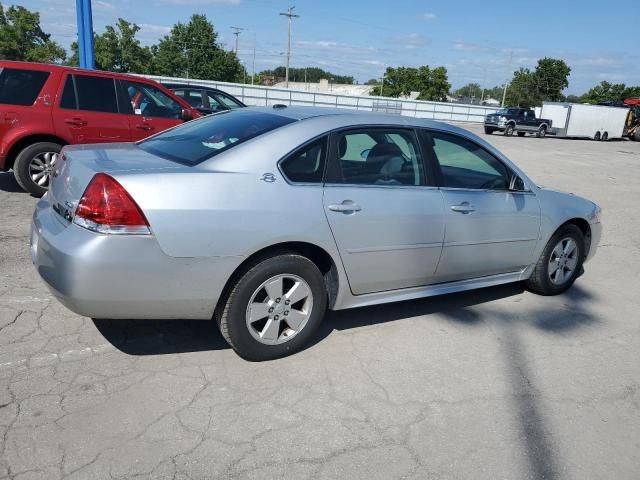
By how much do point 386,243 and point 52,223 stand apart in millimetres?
2064

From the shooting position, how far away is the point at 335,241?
3453 millimetres

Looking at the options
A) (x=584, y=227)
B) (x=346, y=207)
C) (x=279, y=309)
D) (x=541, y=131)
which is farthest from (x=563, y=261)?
(x=541, y=131)

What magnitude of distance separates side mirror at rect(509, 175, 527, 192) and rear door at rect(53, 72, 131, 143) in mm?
5155

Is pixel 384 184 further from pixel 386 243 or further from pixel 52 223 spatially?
pixel 52 223

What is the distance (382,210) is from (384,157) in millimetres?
497

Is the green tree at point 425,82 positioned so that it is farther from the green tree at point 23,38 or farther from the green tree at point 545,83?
the green tree at point 23,38

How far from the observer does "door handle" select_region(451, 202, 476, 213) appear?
402 cm

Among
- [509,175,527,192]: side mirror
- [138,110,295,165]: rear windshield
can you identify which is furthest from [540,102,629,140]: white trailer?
[138,110,295,165]: rear windshield

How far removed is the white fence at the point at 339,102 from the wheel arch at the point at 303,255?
78.3 feet

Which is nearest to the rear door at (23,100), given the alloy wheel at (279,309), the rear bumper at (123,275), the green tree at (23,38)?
the rear bumper at (123,275)

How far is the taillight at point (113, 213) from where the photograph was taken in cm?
285

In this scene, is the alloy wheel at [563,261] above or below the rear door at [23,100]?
below

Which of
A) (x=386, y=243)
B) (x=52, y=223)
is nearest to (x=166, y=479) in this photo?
(x=52, y=223)

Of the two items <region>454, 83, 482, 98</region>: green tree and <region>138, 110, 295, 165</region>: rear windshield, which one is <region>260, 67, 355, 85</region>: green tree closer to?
<region>454, 83, 482, 98</region>: green tree
